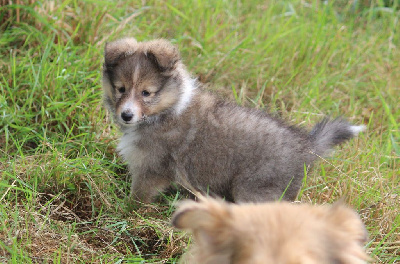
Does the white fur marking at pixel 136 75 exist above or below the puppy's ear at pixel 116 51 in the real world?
below

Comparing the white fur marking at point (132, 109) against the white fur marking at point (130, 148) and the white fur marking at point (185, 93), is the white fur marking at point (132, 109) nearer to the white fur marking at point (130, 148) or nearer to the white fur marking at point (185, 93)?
the white fur marking at point (130, 148)

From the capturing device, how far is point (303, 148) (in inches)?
159

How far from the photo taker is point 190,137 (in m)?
4.07

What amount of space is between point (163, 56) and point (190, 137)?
0.60 metres

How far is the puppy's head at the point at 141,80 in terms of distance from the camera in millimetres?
3936

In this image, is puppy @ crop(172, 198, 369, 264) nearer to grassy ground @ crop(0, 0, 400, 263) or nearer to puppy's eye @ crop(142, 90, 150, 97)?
grassy ground @ crop(0, 0, 400, 263)

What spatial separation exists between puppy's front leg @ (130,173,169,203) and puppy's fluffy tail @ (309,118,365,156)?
1.13m

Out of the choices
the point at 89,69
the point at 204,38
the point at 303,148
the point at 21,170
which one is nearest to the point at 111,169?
the point at 21,170

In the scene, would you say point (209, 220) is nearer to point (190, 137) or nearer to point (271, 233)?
point (271, 233)

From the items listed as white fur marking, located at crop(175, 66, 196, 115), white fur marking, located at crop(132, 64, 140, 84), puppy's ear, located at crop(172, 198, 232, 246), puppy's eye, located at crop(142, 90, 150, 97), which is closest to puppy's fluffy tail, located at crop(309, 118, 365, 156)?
white fur marking, located at crop(175, 66, 196, 115)

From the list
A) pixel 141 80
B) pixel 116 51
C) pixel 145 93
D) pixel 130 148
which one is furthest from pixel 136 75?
pixel 130 148

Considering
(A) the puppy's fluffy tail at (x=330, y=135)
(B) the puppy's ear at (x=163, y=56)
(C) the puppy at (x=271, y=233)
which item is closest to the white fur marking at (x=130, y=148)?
(B) the puppy's ear at (x=163, y=56)

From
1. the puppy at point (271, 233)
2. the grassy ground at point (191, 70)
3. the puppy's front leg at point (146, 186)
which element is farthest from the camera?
the puppy's front leg at point (146, 186)

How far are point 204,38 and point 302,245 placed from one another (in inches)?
147
